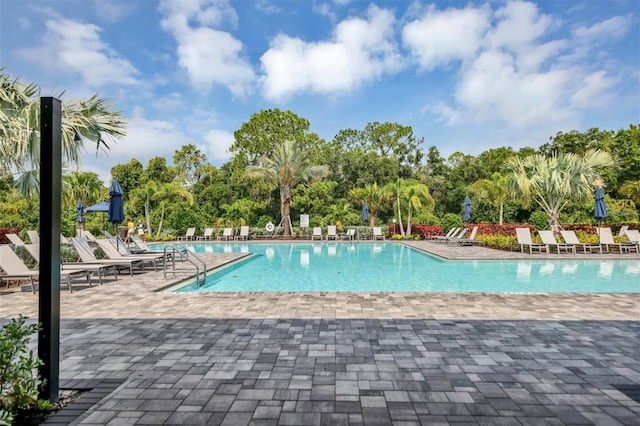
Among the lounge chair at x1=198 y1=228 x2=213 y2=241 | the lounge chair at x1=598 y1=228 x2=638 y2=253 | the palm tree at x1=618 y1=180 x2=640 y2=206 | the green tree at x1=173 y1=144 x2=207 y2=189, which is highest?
the green tree at x1=173 y1=144 x2=207 y2=189

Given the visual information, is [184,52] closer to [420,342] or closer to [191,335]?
[191,335]

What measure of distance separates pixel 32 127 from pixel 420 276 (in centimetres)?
933

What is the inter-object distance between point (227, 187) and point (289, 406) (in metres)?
27.6

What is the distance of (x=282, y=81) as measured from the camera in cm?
2477

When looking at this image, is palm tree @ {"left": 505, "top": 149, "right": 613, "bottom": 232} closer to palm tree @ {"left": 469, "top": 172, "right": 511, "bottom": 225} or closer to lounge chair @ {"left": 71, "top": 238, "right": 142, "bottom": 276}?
palm tree @ {"left": 469, "top": 172, "right": 511, "bottom": 225}

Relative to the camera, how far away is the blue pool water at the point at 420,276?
338 inches

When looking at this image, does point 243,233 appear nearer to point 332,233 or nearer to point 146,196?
point 332,233

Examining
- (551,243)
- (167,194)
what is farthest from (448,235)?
(167,194)

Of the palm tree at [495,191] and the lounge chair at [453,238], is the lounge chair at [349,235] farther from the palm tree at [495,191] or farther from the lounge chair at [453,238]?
the palm tree at [495,191]

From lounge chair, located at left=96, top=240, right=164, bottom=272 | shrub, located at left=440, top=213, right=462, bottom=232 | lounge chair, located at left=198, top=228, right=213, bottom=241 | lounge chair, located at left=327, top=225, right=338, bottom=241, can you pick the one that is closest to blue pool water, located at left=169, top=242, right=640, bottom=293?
lounge chair, located at left=96, top=240, right=164, bottom=272

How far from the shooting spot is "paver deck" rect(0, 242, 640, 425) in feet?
8.47

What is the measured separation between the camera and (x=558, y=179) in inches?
611

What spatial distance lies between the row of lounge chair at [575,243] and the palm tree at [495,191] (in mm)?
5141

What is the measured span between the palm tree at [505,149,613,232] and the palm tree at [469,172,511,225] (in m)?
3.32
